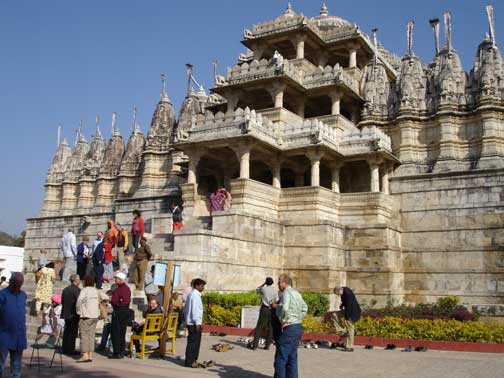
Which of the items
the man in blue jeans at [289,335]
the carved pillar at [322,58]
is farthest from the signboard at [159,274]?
the carved pillar at [322,58]

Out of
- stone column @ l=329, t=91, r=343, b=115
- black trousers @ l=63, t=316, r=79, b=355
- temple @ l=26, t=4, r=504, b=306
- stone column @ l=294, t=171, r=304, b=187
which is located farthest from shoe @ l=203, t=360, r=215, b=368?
stone column @ l=329, t=91, r=343, b=115

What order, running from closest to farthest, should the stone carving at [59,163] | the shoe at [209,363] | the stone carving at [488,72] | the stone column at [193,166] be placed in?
the shoe at [209,363]
the stone column at [193,166]
the stone carving at [488,72]
the stone carving at [59,163]

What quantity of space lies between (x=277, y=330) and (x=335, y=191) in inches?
585

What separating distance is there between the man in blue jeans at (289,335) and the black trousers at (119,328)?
4.06m

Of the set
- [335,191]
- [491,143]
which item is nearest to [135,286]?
[335,191]

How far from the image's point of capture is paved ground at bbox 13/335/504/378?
10195 mm

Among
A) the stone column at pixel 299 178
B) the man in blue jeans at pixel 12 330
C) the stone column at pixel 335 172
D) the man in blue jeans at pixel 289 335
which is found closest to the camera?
the man in blue jeans at pixel 12 330

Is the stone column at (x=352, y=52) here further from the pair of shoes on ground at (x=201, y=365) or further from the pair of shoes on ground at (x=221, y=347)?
the pair of shoes on ground at (x=201, y=365)

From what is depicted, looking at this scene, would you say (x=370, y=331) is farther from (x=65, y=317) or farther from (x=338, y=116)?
(x=338, y=116)

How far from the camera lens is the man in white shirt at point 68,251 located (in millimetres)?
19172

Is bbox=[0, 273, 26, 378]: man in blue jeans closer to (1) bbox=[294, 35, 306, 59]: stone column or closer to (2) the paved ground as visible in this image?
(2) the paved ground

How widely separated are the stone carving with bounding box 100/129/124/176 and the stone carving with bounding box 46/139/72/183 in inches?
254

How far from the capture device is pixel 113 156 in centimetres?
4275

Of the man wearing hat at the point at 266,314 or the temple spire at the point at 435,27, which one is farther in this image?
the temple spire at the point at 435,27
